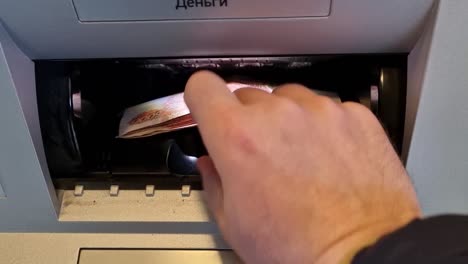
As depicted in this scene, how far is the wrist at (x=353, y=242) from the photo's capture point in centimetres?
47

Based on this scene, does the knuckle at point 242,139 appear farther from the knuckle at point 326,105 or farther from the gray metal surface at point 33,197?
the gray metal surface at point 33,197

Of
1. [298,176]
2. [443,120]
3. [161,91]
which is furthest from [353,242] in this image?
[161,91]

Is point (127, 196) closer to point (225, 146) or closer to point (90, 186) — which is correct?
point (90, 186)

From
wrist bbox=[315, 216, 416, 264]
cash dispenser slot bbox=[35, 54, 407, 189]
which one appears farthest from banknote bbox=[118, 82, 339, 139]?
wrist bbox=[315, 216, 416, 264]

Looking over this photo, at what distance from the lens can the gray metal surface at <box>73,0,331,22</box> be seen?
0.57m

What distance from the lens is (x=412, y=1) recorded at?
0.57 meters

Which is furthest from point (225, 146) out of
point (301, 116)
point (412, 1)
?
point (412, 1)

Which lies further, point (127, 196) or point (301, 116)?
point (127, 196)

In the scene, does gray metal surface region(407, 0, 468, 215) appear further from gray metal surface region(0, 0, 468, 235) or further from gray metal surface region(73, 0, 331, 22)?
gray metal surface region(73, 0, 331, 22)

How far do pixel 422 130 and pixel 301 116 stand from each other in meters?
0.18

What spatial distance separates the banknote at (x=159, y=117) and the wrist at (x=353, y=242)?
0.78ft

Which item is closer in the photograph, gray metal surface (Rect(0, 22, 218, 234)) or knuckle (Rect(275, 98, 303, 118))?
knuckle (Rect(275, 98, 303, 118))

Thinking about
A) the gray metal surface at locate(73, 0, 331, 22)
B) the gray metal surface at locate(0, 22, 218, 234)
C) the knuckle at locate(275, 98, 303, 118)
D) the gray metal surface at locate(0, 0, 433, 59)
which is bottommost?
the gray metal surface at locate(0, 22, 218, 234)

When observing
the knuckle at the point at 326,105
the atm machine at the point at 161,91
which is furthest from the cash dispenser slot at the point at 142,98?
the knuckle at the point at 326,105
